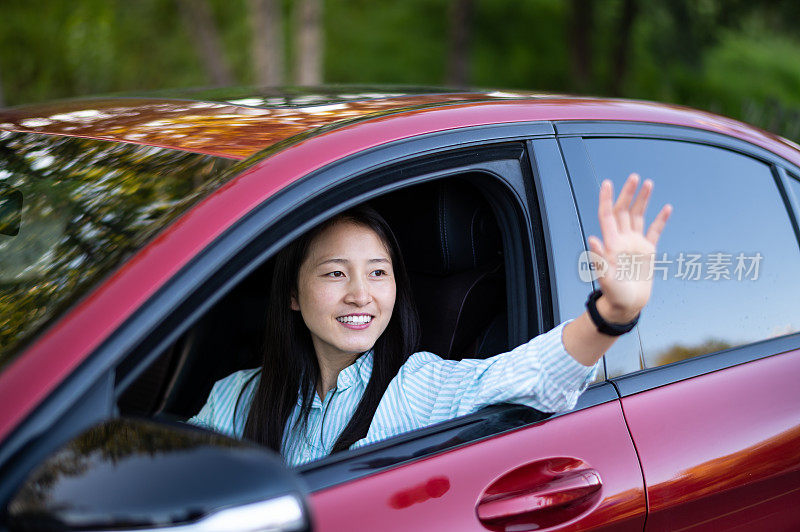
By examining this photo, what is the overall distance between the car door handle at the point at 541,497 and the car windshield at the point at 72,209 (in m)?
0.73

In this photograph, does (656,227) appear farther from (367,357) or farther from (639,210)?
(367,357)

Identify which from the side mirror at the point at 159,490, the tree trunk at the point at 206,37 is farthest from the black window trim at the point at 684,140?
the tree trunk at the point at 206,37

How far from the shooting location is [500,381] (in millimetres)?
1742

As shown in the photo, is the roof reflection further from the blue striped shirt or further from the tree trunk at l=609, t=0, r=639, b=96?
the tree trunk at l=609, t=0, r=639, b=96

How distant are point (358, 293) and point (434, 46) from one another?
16.5 m

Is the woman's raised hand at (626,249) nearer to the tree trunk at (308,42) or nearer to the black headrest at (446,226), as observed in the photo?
the black headrest at (446,226)

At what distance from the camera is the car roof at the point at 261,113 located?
5.70ft

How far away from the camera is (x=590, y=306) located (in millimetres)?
1644

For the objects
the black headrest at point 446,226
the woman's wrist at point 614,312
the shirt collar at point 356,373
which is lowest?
the shirt collar at point 356,373

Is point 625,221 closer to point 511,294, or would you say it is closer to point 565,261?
point 565,261

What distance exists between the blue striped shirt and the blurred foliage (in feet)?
28.9

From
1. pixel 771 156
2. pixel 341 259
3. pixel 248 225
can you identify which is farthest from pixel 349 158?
pixel 771 156

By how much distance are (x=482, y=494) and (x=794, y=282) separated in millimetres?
1136

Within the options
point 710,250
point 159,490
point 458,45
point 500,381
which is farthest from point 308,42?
point 159,490
